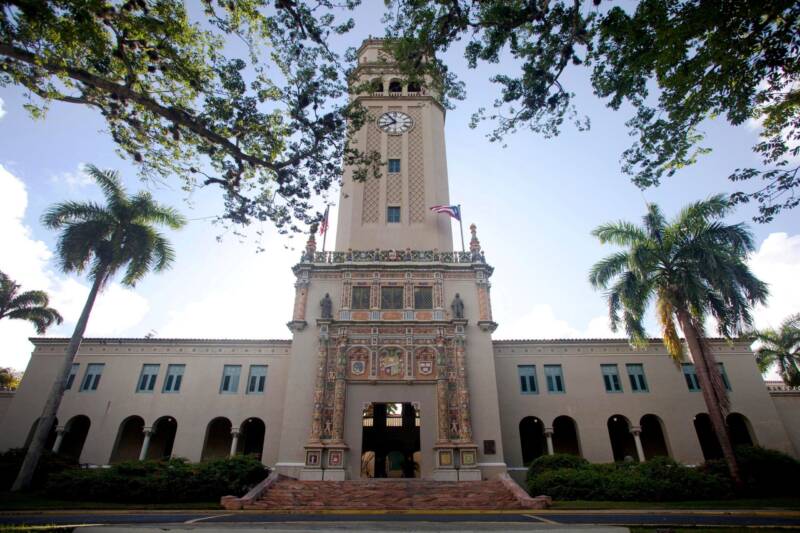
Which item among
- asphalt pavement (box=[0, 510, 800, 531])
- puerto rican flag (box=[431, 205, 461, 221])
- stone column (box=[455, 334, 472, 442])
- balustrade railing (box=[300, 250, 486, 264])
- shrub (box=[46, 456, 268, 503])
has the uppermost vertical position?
puerto rican flag (box=[431, 205, 461, 221])

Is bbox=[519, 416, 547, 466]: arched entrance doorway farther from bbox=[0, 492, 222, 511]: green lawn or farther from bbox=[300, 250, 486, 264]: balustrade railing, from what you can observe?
bbox=[0, 492, 222, 511]: green lawn

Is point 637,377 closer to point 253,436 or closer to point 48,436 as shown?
point 253,436

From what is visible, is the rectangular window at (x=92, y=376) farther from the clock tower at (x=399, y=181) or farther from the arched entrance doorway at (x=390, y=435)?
the arched entrance doorway at (x=390, y=435)

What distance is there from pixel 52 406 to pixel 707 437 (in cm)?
3497

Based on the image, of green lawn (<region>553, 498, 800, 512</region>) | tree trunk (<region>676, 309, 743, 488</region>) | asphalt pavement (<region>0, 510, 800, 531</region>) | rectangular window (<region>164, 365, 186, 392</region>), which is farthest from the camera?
rectangular window (<region>164, 365, 186, 392</region>)

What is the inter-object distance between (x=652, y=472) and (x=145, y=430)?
25.0 m

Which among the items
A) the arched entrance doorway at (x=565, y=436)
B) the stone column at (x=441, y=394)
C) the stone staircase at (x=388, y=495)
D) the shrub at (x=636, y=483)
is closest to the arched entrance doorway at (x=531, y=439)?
the arched entrance doorway at (x=565, y=436)

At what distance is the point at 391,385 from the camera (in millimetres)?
21797

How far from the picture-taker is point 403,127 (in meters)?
31.1

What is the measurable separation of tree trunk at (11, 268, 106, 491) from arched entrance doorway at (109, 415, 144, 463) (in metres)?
5.85

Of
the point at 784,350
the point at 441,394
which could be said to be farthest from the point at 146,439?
the point at 784,350

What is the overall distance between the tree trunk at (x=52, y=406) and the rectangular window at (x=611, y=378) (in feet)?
91.2

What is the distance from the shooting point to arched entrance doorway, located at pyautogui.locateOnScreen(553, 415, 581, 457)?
25.8 m

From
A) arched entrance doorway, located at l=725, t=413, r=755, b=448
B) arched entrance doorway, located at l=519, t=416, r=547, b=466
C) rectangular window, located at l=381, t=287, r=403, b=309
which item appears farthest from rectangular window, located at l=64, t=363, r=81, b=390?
arched entrance doorway, located at l=725, t=413, r=755, b=448
